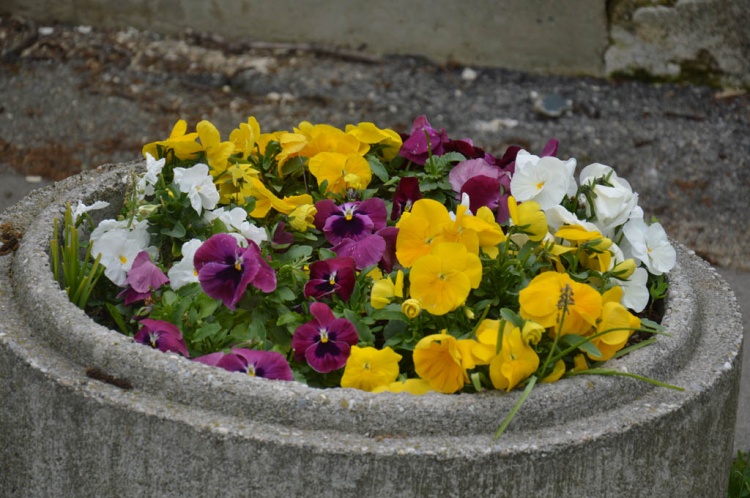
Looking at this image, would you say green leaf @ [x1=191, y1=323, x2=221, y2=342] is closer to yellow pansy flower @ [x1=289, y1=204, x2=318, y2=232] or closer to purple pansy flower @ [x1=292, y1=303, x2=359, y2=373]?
purple pansy flower @ [x1=292, y1=303, x2=359, y2=373]

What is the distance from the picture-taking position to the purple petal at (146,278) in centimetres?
189

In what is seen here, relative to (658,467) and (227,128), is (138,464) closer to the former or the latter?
(658,467)

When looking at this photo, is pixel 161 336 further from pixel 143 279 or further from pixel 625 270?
pixel 625 270

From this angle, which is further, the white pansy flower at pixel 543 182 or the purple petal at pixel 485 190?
the purple petal at pixel 485 190

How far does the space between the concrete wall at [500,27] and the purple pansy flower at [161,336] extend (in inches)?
143

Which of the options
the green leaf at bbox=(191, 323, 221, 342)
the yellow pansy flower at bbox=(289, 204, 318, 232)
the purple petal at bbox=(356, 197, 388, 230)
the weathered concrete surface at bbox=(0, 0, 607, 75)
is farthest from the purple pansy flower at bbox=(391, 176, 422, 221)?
the weathered concrete surface at bbox=(0, 0, 607, 75)

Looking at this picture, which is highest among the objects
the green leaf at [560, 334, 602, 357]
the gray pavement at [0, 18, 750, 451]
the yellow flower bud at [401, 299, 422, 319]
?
the yellow flower bud at [401, 299, 422, 319]

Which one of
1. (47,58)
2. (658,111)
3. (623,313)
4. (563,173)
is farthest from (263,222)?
(47,58)

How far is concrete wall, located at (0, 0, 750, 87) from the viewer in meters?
4.86

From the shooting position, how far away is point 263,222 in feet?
7.07

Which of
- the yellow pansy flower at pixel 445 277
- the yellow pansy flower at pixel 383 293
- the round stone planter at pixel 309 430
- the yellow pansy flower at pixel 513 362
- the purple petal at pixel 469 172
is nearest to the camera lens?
the round stone planter at pixel 309 430

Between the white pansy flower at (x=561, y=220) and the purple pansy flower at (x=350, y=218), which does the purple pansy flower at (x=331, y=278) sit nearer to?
the purple pansy flower at (x=350, y=218)

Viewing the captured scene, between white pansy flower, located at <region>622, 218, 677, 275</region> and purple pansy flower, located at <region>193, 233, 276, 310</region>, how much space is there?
698mm

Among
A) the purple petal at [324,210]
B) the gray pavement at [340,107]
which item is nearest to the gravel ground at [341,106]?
the gray pavement at [340,107]
